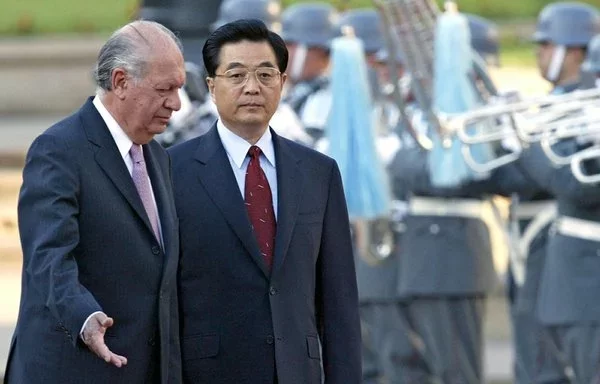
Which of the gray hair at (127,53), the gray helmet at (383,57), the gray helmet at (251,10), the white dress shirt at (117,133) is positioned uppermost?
the gray helmet at (251,10)

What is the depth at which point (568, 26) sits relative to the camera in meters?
9.80

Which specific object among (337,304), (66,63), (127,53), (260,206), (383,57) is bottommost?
(337,304)

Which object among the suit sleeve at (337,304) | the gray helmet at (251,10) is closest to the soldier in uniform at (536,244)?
the gray helmet at (251,10)

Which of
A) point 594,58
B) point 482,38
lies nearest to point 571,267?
point 594,58

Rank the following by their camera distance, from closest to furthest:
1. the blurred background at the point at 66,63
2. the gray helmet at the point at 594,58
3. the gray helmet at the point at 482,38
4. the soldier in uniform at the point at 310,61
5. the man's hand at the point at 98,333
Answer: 1. the man's hand at the point at 98,333
2. the gray helmet at the point at 594,58
3. the soldier in uniform at the point at 310,61
4. the gray helmet at the point at 482,38
5. the blurred background at the point at 66,63

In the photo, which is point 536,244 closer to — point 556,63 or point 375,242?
point 556,63

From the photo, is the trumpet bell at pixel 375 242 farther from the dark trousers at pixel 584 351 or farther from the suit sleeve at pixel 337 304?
the suit sleeve at pixel 337 304

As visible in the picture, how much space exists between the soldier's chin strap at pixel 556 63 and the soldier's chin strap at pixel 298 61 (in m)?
1.68

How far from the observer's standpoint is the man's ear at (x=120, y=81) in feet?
17.2

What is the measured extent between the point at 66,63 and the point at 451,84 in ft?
23.2

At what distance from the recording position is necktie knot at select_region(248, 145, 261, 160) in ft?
18.9

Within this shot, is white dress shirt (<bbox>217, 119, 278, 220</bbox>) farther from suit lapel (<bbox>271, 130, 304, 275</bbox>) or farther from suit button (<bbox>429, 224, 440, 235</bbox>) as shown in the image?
suit button (<bbox>429, 224, 440, 235</bbox>)

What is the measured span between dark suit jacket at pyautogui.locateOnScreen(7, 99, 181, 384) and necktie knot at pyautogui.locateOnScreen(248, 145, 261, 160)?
1.58ft

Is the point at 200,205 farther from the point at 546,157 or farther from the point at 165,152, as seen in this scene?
the point at 546,157
